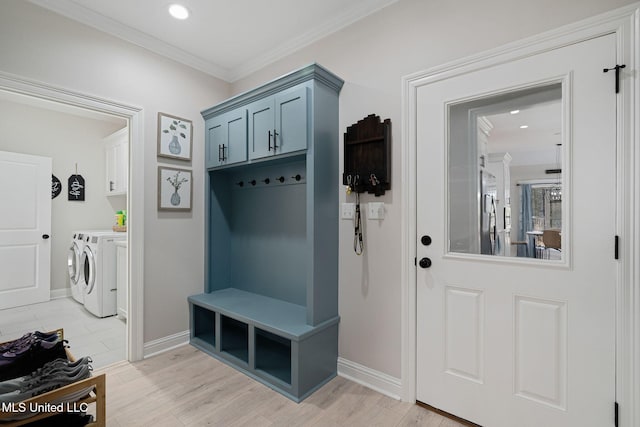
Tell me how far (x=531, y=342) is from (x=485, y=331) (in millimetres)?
213

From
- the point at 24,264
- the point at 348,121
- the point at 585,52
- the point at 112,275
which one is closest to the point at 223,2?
the point at 348,121

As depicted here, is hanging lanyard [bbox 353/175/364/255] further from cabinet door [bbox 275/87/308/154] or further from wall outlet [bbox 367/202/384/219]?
cabinet door [bbox 275/87/308/154]

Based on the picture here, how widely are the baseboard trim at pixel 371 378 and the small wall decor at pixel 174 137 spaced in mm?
2301

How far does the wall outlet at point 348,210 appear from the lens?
7.24ft

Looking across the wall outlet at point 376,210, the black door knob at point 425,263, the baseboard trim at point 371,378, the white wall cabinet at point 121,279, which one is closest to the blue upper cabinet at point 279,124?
the wall outlet at point 376,210

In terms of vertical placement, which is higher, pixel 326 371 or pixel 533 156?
pixel 533 156

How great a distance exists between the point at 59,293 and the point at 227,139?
3.85 m

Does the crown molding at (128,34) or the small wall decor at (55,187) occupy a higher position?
the crown molding at (128,34)

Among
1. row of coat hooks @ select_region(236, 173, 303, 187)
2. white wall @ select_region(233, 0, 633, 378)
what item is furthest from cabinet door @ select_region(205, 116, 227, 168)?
white wall @ select_region(233, 0, 633, 378)

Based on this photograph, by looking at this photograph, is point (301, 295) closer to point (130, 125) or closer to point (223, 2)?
point (130, 125)

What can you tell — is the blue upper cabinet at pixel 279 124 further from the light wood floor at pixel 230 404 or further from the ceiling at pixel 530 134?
the light wood floor at pixel 230 404

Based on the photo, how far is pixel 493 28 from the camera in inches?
64.7

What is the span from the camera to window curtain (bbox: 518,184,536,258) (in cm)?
159

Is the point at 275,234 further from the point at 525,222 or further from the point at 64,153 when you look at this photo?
the point at 64,153
